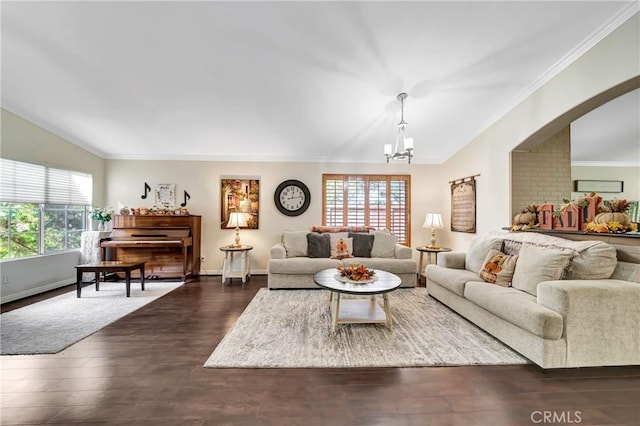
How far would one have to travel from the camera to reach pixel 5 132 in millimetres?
Answer: 3697

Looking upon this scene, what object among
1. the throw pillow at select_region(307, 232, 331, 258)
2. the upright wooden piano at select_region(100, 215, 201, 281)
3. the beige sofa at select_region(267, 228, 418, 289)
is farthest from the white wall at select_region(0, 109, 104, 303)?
the throw pillow at select_region(307, 232, 331, 258)

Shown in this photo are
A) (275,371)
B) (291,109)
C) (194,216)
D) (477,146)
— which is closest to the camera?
(275,371)

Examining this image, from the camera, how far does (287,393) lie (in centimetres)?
185

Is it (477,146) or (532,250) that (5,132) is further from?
(477,146)

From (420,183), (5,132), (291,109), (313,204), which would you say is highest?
(291,109)

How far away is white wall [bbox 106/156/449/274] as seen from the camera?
548cm

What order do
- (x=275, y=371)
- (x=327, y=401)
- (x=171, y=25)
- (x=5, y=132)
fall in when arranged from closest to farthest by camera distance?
(x=327, y=401), (x=275, y=371), (x=171, y=25), (x=5, y=132)

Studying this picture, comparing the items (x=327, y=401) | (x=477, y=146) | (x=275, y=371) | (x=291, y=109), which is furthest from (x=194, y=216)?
(x=477, y=146)

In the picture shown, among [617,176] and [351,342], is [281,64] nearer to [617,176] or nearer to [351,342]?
[351,342]

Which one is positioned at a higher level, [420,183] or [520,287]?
[420,183]

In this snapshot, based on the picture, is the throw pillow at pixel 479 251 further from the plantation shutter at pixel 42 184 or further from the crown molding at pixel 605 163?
the plantation shutter at pixel 42 184

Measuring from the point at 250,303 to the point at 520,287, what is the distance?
125 inches

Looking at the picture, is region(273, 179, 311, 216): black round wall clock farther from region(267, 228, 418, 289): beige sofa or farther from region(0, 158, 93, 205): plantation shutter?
region(0, 158, 93, 205): plantation shutter

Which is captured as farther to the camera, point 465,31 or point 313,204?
point 313,204
